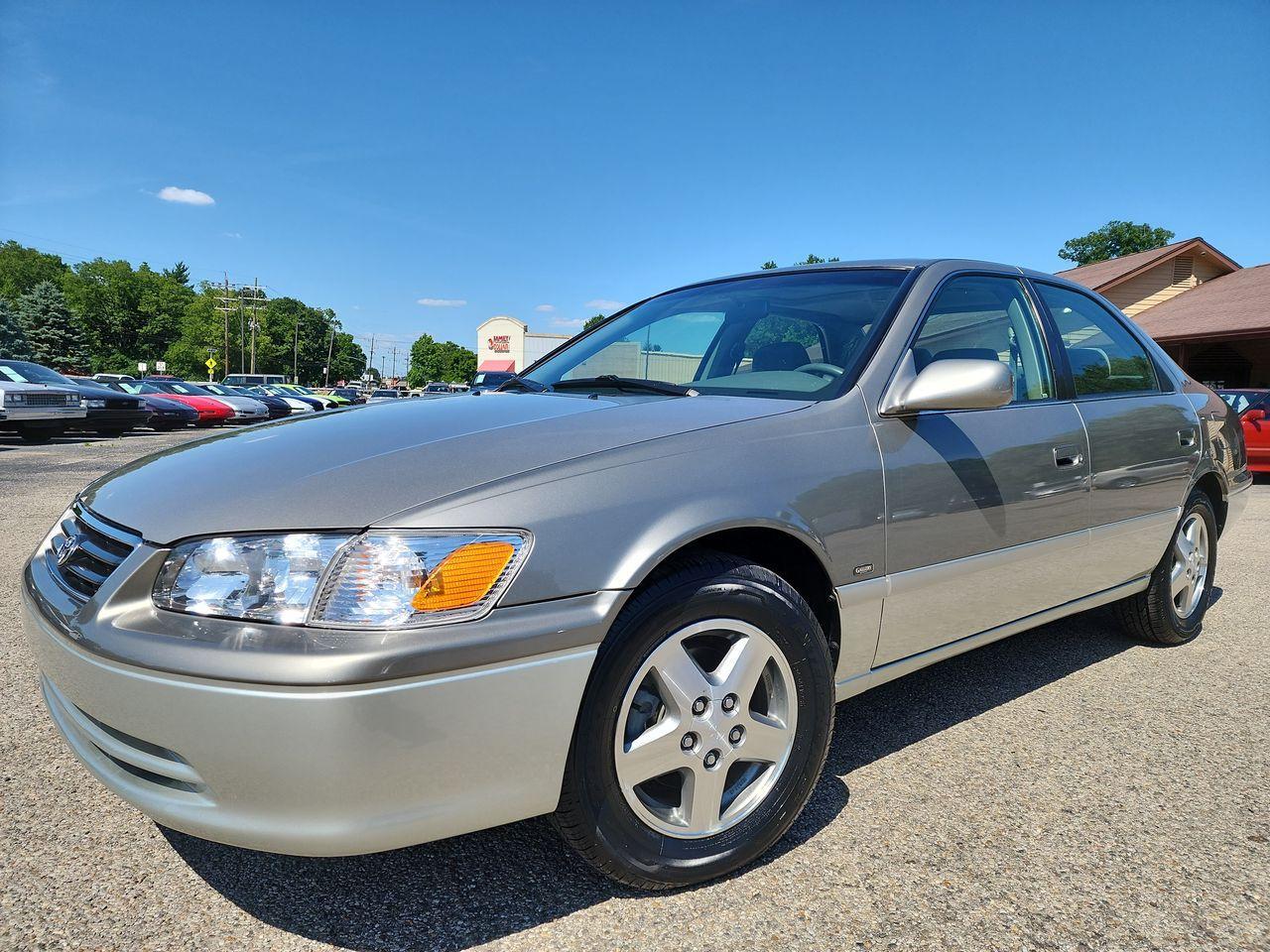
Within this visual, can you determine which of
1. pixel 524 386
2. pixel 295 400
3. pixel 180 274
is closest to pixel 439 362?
pixel 180 274

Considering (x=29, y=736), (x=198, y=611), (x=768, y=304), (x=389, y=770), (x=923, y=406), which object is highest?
(x=768, y=304)

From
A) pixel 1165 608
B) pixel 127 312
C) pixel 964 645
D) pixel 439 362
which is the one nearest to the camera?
pixel 964 645

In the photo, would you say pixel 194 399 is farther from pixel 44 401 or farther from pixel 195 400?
pixel 44 401

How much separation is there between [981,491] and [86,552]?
88.8 inches

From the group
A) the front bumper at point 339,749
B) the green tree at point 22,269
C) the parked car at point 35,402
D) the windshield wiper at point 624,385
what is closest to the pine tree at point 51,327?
the green tree at point 22,269

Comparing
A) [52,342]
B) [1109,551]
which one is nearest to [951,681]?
[1109,551]

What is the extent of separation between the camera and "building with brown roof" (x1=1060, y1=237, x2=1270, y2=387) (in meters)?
19.1

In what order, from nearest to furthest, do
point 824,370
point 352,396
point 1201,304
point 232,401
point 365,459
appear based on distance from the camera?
point 365,459 < point 824,370 < point 1201,304 < point 232,401 < point 352,396

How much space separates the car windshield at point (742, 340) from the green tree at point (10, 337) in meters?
60.9

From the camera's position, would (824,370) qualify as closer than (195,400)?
Yes

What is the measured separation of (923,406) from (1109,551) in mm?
1310

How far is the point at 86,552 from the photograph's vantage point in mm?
1792

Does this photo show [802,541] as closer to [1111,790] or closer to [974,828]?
[974,828]

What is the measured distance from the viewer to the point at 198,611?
150 cm
